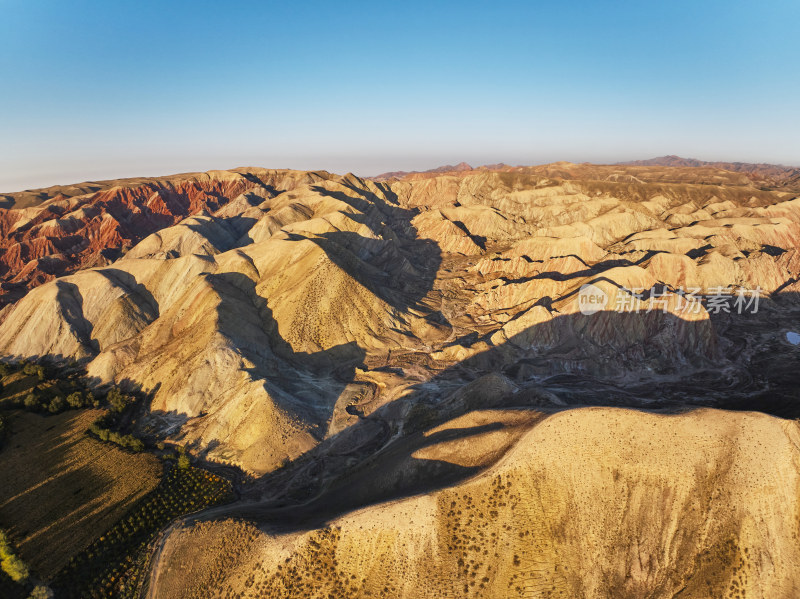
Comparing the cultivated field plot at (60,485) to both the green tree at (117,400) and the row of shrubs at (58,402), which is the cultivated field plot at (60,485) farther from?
the green tree at (117,400)

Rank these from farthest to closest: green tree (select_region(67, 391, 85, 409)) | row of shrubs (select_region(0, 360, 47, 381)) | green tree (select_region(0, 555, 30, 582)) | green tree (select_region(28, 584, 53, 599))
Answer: row of shrubs (select_region(0, 360, 47, 381)) < green tree (select_region(67, 391, 85, 409)) < green tree (select_region(0, 555, 30, 582)) < green tree (select_region(28, 584, 53, 599))

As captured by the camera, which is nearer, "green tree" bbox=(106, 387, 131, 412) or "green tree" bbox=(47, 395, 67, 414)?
"green tree" bbox=(106, 387, 131, 412)

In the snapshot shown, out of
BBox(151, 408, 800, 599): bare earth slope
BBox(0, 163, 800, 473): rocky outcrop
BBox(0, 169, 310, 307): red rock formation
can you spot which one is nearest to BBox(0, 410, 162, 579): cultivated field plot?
BBox(0, 163, 800, 473): rocky outcrop

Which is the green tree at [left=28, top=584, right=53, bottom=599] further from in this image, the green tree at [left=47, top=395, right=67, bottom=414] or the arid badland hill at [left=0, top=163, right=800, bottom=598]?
the green tree at [left=47, top=395, right=67, bottom=414]

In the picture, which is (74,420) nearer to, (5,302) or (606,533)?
(606,533)

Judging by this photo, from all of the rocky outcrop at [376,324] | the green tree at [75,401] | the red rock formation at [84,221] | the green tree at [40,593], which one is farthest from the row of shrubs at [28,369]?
the red rock formation at [84,221]

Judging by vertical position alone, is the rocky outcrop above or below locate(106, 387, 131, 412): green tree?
above

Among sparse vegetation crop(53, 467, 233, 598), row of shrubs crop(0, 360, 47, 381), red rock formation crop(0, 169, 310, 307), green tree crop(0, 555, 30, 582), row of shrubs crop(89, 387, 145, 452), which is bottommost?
sparse vegetation crop(53, 467, 233, 598)
